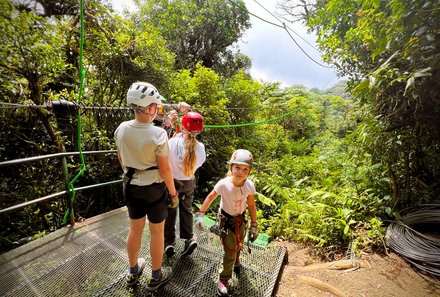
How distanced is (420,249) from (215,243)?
2773mm

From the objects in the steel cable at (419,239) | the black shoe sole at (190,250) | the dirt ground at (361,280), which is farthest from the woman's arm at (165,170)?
the steel cable at (419,239)

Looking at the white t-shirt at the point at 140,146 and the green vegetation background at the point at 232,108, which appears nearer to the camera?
the white t-shirt at the point at 140,146

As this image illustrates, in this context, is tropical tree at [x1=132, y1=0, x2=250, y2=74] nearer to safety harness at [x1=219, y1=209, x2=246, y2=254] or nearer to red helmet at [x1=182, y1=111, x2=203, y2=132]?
red helmet at [x1=182, y1=111, x2=203, y2=132]

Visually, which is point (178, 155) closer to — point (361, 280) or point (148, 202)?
point (148, 202)

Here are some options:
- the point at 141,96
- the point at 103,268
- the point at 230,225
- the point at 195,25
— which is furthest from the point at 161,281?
the point at 195,25

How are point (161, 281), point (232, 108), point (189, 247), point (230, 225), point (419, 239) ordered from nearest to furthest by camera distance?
point (161, 281)
point (230, 225)
point (189, 247)
point (419, 239)
point (232, 108)

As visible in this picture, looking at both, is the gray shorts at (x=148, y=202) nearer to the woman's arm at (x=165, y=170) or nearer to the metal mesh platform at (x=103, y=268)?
the woman's arm at (x=165, y=170)

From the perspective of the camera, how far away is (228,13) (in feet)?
42.2

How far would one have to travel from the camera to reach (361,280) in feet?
9.07

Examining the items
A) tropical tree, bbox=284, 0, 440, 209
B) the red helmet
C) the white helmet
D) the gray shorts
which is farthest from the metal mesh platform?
tropical tree, bbox=284, 0, 440, 209

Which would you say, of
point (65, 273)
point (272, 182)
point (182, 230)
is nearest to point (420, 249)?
point (182, 230)

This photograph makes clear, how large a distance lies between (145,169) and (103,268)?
4.78 feet

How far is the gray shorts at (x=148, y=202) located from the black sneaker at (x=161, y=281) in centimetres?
64

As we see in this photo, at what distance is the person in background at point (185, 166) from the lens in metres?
2.45
